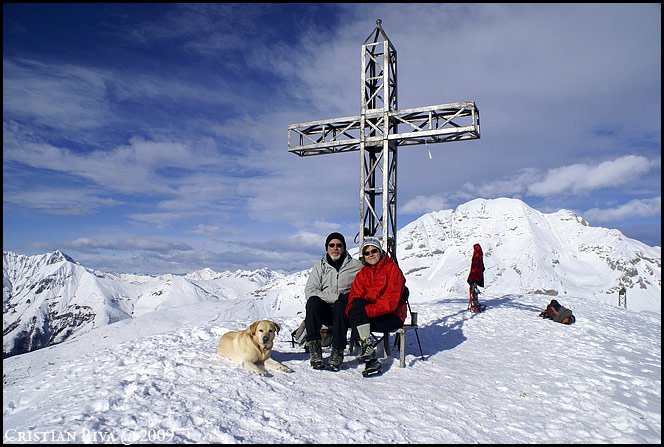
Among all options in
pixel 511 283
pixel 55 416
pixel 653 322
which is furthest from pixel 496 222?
pixel 55 416

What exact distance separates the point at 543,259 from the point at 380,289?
559ft

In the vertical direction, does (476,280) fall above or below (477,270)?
below

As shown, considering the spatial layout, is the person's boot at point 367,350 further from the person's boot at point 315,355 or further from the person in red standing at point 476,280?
the person in red standing at point 476,280

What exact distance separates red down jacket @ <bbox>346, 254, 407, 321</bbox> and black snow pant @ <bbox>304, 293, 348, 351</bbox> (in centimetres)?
19

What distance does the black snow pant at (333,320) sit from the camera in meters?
6.20

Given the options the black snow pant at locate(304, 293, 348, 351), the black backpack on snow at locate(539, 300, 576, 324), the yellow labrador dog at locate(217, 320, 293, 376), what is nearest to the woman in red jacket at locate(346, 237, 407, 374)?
the black snow pant at locate(304, 293, 348, 351)

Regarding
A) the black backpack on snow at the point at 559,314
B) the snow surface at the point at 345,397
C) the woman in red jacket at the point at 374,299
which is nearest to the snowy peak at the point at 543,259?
the black backpack on snow at the point at 559,314

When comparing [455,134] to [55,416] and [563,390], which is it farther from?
[55,416]

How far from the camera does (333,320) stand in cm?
630

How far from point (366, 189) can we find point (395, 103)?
246 centimetres

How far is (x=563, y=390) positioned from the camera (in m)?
5.57

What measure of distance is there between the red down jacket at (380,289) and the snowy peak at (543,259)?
381 ft

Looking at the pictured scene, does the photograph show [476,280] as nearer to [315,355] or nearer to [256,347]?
[315,355]

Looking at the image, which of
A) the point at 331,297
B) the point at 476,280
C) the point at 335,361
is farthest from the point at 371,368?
the point at 476,280
